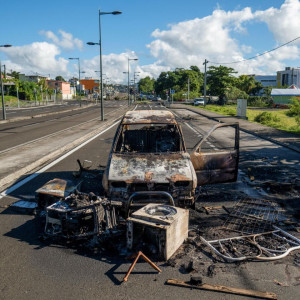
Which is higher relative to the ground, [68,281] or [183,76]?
[183,76]

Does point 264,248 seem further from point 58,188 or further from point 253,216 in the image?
point 58,188

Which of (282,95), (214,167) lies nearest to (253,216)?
(214,167)

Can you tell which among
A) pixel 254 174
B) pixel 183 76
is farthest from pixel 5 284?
pixel 183 76

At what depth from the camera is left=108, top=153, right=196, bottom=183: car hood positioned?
5934 mm

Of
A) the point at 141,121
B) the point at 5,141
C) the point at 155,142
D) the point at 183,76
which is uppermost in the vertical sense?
the point at 183,76

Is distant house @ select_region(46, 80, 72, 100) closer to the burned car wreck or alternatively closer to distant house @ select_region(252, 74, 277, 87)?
distant house @ select_region(252, 74, 277, 87)

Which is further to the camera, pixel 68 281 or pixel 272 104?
pixel 272 104

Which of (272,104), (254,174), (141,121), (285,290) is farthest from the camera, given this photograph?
(272,104)

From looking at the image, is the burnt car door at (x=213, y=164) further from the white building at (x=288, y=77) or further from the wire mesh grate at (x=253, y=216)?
the white building at (x=288, y=77)

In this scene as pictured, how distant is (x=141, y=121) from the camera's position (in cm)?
777

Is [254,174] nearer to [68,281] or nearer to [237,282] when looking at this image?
[237,282]

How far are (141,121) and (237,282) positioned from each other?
450cm

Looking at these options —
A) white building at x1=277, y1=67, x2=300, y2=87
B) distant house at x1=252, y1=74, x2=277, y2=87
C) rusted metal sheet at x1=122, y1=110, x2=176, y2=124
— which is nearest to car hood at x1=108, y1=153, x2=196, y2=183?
rusted metal sheet at x1=122, y1=110, x2=176, y2=124

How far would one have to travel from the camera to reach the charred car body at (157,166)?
19.4ft
